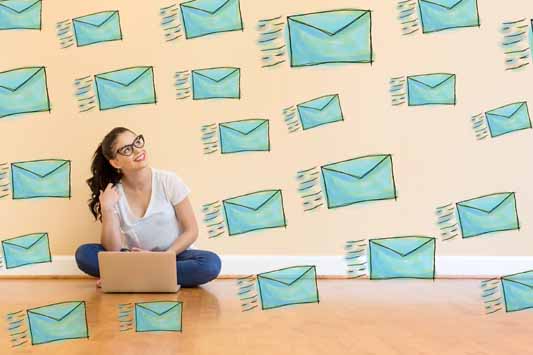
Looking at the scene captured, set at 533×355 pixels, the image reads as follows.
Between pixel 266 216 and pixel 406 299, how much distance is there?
0.54 meters

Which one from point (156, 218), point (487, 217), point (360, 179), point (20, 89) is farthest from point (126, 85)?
point (487, 217)

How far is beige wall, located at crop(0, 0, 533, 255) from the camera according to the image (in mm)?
1992

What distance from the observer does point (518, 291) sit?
1.78m

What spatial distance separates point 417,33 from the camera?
6.51 ft

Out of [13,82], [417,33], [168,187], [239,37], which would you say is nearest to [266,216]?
[168,187]

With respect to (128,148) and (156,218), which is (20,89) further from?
(156,218)

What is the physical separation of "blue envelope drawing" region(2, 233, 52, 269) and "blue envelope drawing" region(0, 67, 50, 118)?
0.36 meters

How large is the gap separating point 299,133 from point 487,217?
605 millimetres

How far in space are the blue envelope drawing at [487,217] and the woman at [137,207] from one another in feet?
2.36

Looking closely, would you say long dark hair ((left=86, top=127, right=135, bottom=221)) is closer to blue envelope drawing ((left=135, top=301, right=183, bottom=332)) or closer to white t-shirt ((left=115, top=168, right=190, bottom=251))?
white t-shirt ((left=115, top=168, right=190, bottom=251))

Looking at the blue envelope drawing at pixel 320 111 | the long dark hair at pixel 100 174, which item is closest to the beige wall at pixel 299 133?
the blue envelope drawing at pixel 320 111

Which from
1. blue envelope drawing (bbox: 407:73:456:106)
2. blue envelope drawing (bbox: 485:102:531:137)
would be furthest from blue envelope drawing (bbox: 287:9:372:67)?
blue envelope drawing (bbox: 485:102:531:137)

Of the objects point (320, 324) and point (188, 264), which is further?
point (188, 264)

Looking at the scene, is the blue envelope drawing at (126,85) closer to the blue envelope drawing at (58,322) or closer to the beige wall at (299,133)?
the beige wall at (299,133)
